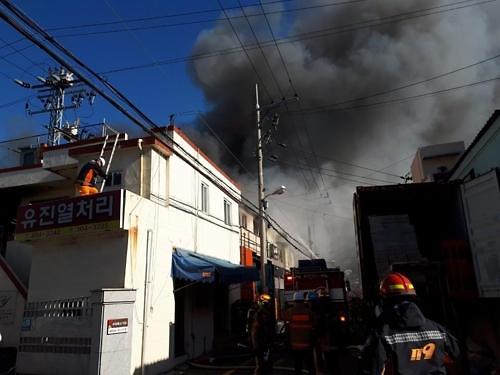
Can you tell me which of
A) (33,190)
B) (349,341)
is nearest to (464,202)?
(349,341)

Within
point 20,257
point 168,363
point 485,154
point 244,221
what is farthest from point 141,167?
point 244,221

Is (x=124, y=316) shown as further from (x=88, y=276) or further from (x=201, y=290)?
(x=201, y=290)

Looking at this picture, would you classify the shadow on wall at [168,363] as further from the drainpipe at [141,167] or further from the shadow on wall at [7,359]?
the drainpipe at [141,167]

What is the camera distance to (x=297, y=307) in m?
7.13

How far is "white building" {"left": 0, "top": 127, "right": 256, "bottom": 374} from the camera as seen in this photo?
813 centimetres

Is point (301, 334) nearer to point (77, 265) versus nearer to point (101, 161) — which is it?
point (77, 265)

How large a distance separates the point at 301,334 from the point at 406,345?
4.27 metres

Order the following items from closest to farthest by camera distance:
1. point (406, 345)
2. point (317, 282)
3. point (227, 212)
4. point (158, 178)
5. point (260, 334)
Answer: point (406, 345), point (260, 334), point (158, 178), point (317, 282), point (227, 212)

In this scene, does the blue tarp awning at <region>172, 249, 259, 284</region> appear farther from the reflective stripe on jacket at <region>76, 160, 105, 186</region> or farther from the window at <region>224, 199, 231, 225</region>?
the window at <region>224, 199, 231, 225</region>

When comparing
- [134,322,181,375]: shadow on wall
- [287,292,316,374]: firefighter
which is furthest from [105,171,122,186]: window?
[287,292,316,374]: firefighter

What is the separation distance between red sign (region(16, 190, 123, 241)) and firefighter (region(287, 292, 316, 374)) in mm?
4197

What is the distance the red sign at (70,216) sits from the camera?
8.95 m

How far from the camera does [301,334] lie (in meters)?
6.93

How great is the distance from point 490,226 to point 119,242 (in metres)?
7.17
